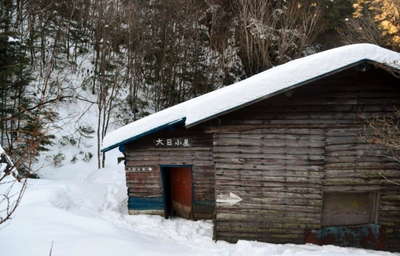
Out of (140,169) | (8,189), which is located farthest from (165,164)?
(8,189)

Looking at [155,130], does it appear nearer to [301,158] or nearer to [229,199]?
[229,199]

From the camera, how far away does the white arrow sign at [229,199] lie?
8945 millimetres

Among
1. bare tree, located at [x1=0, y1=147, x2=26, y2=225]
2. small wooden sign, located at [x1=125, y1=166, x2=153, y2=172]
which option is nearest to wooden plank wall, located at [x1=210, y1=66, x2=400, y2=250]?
small wooden sign, located at [x1=125, y1=166, x2=153, y2=172]

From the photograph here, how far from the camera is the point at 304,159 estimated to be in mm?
8562

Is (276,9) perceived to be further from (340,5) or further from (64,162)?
(64,162)

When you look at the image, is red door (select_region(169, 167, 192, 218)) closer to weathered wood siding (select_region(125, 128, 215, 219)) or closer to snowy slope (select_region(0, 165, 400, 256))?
weathered wood siding (select_region(125, 128, 215, 219))

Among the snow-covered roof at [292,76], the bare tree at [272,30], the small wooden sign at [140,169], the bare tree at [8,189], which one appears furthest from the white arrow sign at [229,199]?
the bare tree at [272,30]

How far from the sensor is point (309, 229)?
8758 mm

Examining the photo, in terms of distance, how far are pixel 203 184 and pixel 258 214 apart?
266 cm

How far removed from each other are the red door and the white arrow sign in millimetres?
2537

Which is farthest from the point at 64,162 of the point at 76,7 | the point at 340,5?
the point at 340,5

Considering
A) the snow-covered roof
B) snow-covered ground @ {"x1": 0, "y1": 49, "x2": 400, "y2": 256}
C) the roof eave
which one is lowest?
snow-covered ground @ {"x1": 0, "y1": 49, "x2": 400, "y2": 256}

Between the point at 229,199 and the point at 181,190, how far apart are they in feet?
10.1

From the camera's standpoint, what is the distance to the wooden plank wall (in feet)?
27.1
